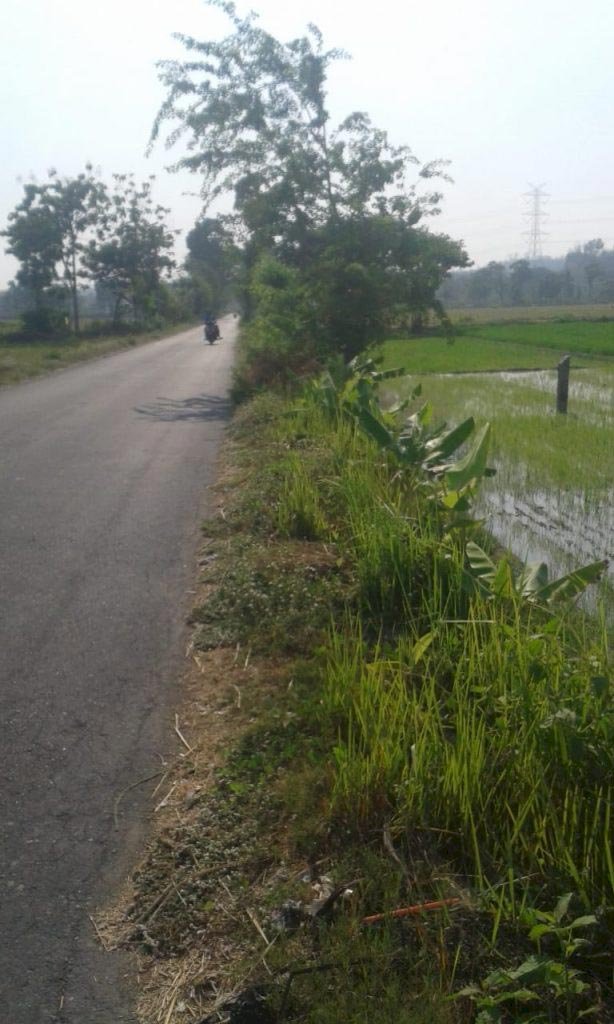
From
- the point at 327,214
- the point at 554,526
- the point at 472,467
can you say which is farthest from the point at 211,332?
the point at 472,467

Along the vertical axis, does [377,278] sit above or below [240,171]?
below

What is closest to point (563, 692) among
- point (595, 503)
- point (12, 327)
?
point (595, 503)

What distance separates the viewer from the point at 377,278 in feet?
59.3

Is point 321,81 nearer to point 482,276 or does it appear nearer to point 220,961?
point 220,961

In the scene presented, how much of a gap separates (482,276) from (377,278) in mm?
82244

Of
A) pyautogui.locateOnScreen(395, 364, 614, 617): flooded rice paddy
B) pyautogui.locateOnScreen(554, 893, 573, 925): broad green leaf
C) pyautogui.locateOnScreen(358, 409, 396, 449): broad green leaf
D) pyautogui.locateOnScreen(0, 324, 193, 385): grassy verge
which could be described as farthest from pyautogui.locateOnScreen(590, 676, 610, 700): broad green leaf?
pyautogui.locateOnScreen(0, 324, 193, 385): grassy verge

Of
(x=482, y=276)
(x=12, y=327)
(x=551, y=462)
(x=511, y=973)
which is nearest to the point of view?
(x=511, y=973)

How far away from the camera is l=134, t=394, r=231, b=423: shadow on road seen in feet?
57.9

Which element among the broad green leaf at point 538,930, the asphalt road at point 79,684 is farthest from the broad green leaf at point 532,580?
the broad green leaf at point 538,930

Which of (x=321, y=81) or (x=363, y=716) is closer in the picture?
(x=363, y=716)

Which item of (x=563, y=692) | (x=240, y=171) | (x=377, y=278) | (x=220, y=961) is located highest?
(x=240, y=171)

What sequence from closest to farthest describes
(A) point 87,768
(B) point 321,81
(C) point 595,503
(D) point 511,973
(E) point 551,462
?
(D) point 511,973, (A) point 87,768, (C) point 595,503, (E) point 551,462, (B) point 321,81

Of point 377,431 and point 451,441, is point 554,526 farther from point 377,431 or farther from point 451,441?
point 377,431

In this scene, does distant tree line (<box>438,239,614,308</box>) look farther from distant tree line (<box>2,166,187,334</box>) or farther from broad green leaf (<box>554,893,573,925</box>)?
broad green leaf (<box>554,893,573,925</box>)
